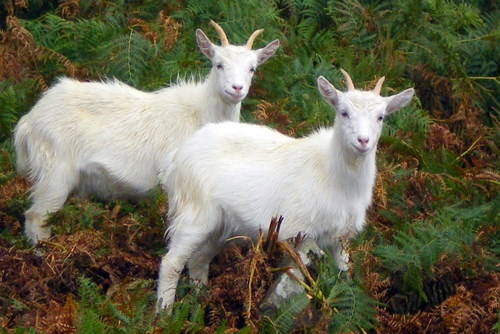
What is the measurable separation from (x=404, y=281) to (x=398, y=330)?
517 mm

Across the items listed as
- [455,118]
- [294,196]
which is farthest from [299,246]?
[455,118]

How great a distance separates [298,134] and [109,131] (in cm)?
196

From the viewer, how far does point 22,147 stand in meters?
9.87

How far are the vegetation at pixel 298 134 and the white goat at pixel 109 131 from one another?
24 centimetres

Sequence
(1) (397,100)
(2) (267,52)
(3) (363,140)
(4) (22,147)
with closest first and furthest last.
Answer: (3) (363,140), (1) (397,100), (4) (22,147), (2) (267,52)

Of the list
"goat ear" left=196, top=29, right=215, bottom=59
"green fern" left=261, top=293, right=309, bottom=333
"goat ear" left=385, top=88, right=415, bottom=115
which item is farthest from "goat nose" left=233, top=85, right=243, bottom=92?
"green fern" left=261, top=293, right=309, bottom=333

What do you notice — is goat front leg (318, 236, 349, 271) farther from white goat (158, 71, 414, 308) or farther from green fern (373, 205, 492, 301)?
green fern (373, 205, 492, 301)

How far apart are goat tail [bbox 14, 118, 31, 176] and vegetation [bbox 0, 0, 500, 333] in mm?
121

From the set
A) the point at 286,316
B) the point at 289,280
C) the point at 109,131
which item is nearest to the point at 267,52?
the point at 109,131

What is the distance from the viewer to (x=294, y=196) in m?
7.79

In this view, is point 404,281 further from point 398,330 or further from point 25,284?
point 25,284

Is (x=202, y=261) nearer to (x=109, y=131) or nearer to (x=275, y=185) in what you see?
(x=275, y=185)

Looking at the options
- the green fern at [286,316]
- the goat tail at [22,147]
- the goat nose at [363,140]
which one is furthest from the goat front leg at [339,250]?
the goat tail at [22,147]

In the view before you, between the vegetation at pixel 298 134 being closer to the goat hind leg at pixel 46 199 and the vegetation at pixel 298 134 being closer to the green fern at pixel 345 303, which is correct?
the green fern at pixel 345 303
